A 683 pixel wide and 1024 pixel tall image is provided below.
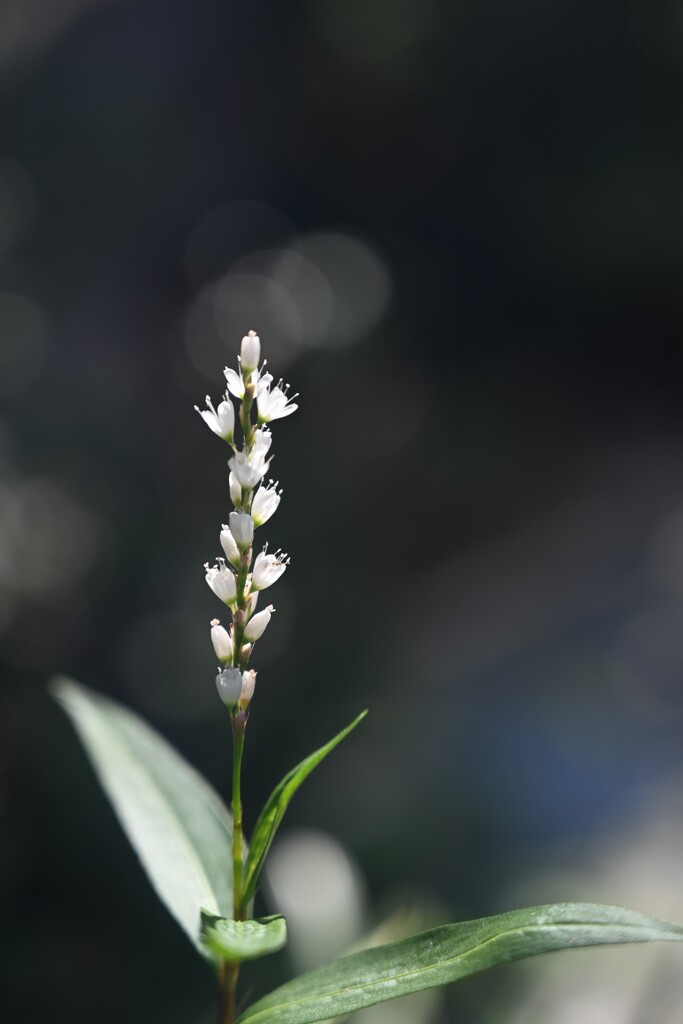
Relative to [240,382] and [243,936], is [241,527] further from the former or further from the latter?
[243,936]

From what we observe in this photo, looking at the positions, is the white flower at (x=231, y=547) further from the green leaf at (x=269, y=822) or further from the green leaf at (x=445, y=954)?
the green leaf at (x=445, y=954)

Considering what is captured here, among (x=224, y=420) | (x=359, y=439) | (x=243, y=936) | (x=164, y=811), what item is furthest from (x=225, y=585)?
(x=359, y=439)

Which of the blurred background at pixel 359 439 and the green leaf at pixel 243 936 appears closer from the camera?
the green leaf at pixel 243 936

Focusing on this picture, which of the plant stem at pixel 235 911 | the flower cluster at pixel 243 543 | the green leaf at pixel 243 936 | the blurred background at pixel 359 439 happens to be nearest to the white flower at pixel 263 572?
the flower cluster at pixel 243 543

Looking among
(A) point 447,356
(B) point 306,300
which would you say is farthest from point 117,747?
(A) point 447,356

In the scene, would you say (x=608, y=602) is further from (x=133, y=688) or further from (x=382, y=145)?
(x=382, y=145)

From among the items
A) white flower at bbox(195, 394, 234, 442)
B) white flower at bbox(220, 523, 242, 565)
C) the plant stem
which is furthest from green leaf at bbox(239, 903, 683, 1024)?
white flower at bbox(195, 394, 234, 442)
